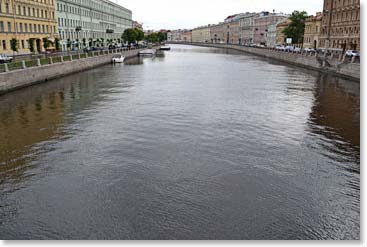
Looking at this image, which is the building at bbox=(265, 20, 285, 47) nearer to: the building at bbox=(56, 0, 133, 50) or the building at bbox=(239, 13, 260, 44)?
the building at bbox=(239, 13, 260, 44)

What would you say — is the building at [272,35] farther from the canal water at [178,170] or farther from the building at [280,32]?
the canal water at [178,170]

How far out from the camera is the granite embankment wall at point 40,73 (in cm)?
3099

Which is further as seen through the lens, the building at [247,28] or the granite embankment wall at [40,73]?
the building at [247,28]

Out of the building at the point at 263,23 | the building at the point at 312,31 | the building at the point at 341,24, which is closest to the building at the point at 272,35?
the building at the point at 263,23

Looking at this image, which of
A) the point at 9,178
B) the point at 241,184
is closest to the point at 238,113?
the point at 241,184

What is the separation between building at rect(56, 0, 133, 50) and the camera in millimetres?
84125

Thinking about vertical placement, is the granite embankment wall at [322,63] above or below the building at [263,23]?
below

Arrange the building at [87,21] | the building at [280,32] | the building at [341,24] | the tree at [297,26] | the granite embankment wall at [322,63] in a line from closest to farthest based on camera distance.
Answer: the granite embankment wall at [322,63]
the building at [341,24]
the building at [87,21]
the tree at [297,26]
the building at [280,32]

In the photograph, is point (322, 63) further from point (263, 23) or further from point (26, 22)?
point (263, 23)

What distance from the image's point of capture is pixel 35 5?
226ft

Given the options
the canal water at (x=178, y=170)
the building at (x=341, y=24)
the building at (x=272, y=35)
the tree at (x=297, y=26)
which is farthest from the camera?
the building at (x=272, y=35)

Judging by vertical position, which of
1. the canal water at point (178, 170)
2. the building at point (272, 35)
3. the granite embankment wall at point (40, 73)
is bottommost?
the canal water at point (178, 170)

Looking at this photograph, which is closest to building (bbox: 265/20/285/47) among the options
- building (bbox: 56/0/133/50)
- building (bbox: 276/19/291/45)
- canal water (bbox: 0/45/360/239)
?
building (bbox: 276/19/291/45)

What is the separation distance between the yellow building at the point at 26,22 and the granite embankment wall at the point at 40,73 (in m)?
9.16
